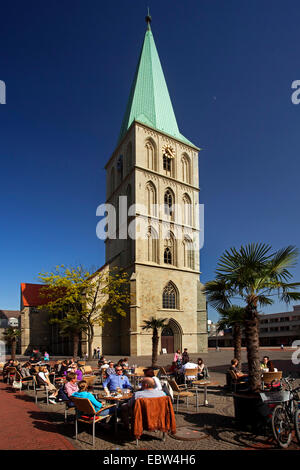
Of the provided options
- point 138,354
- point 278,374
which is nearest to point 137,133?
point 138,354

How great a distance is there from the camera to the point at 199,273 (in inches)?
1529

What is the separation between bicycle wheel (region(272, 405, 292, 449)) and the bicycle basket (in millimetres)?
313

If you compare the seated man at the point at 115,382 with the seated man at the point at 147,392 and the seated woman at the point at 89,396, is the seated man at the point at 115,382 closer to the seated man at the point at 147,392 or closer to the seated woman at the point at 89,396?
the seated woman at the point at 89,396

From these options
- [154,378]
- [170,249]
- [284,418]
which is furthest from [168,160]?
[284,418]

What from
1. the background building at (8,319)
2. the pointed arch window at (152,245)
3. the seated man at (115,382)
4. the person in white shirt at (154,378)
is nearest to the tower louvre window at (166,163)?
the pointed arch window at (152,245)

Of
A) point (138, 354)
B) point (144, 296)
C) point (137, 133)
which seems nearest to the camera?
point (138, 354)

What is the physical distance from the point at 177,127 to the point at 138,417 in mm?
42668

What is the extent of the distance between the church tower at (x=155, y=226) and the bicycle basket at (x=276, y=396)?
2662 centimetres

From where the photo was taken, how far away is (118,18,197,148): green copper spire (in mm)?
41562

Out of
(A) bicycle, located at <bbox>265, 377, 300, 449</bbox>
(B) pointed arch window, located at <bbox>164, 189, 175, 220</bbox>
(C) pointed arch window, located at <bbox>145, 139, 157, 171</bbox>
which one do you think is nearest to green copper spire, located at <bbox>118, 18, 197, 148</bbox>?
(C) pointed arch window, located at <bbox>145, 139, 157, 171</bbox>

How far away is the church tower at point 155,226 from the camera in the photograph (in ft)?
113

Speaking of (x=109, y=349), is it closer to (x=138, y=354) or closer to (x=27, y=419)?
(x=138, y=354)

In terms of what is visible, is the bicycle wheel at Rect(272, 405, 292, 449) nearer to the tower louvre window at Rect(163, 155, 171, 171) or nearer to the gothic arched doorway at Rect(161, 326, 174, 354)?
the gothic arched doorway at Rect(161, 326, 174, 354)

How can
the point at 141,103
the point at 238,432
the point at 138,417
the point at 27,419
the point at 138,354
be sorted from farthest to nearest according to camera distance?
the point at 141,103, the point at 138,354, the point at 27,419, the point at 238,432, the point at 138,417
